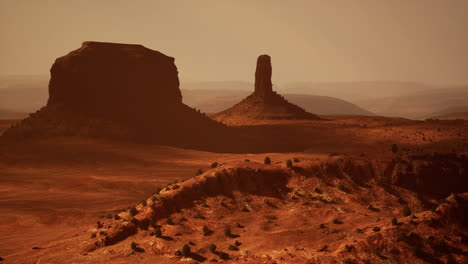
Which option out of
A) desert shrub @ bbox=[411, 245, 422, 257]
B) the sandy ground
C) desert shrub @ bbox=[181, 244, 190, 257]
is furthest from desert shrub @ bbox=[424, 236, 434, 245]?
the sandy ground

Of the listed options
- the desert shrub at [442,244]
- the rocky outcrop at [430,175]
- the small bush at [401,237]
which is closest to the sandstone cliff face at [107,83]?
the rocky outcrop at [430,175]

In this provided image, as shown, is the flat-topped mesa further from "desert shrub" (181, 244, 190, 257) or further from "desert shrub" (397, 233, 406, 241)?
"desert shrub" (397, 233, 406, 241)

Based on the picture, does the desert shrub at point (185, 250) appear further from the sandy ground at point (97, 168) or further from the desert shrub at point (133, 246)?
the desert shrub at point (133, 246)

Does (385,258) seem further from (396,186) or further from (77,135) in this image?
(77,135)

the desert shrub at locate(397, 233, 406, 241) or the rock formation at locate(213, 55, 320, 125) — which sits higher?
the rock formation at locate(213, 55, 320, 125)

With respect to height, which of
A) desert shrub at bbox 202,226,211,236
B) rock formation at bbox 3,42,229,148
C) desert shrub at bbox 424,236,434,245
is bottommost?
desert shrub at bbox 202,226,211,236

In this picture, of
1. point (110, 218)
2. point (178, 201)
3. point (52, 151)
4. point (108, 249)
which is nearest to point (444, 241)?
point (178, 201)

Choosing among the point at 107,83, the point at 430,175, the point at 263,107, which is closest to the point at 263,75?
the point at 263,107

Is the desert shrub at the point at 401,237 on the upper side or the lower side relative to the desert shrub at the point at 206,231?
upper
